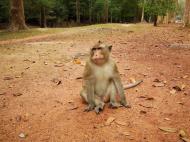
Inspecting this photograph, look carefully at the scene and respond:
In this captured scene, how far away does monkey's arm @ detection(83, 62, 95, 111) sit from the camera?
571 cm

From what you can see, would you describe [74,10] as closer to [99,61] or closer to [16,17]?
[16,17]

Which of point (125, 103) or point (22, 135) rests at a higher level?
point (125, 103)

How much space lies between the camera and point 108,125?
5.38m

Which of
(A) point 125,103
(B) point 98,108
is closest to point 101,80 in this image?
(B) point 98,108

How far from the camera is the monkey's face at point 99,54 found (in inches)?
214

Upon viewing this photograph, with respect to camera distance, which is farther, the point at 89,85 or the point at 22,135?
the point at 89,85

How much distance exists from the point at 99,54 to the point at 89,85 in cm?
65

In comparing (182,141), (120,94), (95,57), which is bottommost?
(182,141)

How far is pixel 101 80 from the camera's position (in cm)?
581

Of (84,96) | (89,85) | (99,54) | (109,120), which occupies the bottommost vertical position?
(109,120)

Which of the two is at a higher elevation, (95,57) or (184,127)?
(95,57)

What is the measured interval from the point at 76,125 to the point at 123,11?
55969mm

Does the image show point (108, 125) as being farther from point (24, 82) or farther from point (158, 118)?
point (24, 82)

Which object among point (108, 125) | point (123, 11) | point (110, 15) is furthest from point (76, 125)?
point (123, 11)
